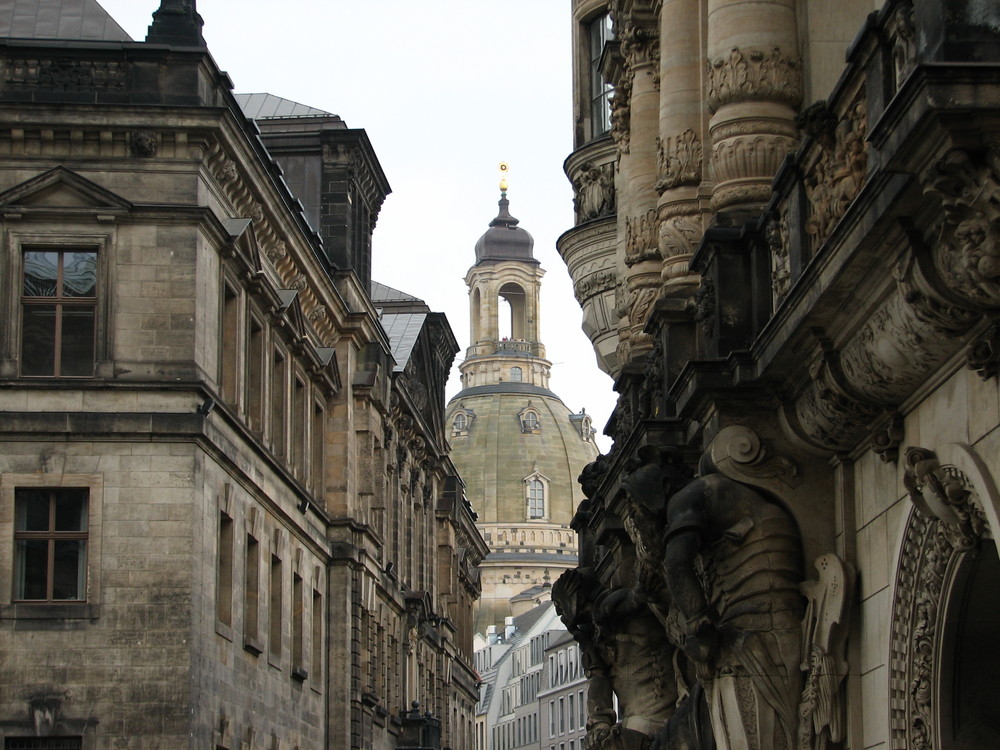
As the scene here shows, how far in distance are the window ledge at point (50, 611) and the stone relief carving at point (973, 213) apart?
24602 millimetres

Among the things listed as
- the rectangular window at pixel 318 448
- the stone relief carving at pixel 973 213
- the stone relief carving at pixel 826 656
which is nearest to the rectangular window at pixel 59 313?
the rectangular window at pixel 318 448

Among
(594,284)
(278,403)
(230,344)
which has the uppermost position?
(278,403)

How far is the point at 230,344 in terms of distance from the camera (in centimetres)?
3753

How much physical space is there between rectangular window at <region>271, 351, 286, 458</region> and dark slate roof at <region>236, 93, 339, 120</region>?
12406 millimetres

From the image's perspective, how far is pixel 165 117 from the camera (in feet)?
114

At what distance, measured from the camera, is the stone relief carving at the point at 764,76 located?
1614cm

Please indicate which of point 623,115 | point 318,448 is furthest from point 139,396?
point 318,448

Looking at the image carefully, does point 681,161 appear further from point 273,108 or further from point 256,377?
point 273,108

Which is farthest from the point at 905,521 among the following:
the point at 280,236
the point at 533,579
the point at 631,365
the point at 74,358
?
the point at 533,579

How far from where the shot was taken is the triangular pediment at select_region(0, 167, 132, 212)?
3416cm

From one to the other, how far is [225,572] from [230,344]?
4.20 meters

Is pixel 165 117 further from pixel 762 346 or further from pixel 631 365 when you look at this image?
pixel 762 346

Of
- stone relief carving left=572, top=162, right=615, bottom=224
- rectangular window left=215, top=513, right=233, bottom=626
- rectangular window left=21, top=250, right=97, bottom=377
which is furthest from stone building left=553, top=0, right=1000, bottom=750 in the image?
rectangular window left=215, top=513, right=233, bottom=626

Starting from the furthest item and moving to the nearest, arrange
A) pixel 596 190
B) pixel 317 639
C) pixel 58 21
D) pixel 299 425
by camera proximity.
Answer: pixel 317 639, pixel 299 425, pixel 58 21, pixel 596 190
